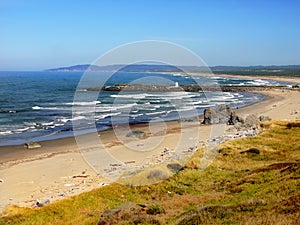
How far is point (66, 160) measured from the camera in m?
24.4

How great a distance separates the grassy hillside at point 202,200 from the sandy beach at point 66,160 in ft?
10.1

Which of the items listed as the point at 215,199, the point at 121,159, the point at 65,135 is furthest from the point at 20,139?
the point at 215,199

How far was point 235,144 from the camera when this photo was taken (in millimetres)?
24031

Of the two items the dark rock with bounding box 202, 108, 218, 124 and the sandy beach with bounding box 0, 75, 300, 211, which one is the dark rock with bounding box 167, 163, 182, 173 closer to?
the sandy beach with bounding box 0, 75, 300, 211

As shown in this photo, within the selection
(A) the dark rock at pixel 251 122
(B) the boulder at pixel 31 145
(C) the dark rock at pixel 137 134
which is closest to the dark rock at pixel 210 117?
(A) the dark rock at pixel 251 122

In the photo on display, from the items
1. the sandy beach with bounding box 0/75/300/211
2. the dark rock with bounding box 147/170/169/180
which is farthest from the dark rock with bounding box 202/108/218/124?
the dark rock with bounding box 147/170/169/180

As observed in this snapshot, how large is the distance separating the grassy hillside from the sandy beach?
307cm

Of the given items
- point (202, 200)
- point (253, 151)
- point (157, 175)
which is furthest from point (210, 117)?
point (202, 200)

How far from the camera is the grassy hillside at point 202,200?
9570 millimetres

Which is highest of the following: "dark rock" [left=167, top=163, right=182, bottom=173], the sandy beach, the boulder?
"dark rock" [left=167, top=163, right=182, bottom=173]

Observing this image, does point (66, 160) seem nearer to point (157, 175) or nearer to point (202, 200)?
point (157, 175)

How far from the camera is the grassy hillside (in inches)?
377

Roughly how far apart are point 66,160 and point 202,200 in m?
13.9

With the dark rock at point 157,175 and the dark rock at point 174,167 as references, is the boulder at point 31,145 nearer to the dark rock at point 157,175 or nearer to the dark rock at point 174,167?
the dark rock at point 174,167
